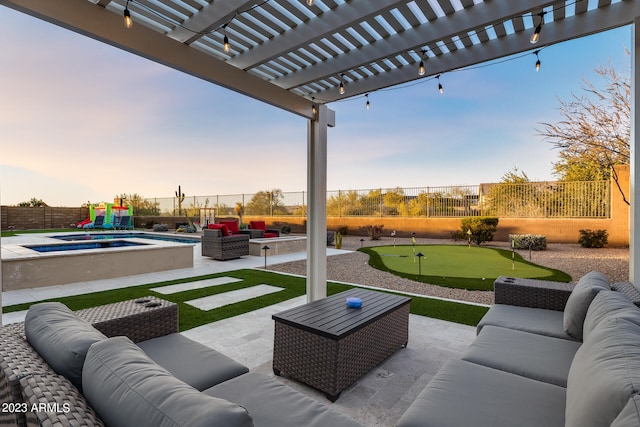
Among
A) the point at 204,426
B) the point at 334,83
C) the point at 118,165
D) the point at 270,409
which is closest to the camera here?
the point at 204,426

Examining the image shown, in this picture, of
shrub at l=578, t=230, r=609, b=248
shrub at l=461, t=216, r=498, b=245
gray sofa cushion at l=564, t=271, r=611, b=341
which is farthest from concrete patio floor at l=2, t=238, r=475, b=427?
shrub at l=578, t=230, r=609, b=248

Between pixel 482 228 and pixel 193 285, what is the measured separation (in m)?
9.85

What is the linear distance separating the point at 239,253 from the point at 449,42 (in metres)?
7.14

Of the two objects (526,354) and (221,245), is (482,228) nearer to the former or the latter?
(221,245)

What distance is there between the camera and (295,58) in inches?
129

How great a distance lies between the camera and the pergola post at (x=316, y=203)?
13.1 feet

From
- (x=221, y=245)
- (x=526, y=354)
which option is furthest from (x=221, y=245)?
(x=526, y=354)

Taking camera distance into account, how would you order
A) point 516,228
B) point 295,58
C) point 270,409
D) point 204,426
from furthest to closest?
point 516,228
point 295,58
point 270,409
point 204,426

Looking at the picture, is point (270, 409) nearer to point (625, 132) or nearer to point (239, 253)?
point (239, 253)

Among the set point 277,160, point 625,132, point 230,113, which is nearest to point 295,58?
point 625,132

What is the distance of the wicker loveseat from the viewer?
814 centimetres

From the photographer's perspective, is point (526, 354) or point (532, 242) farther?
point (532, 242)

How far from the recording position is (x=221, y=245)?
26.6 ft

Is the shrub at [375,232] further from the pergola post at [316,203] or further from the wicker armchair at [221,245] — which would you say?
the pergola post at [316,203]
